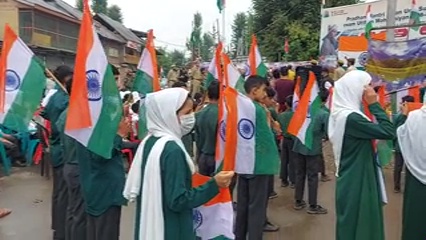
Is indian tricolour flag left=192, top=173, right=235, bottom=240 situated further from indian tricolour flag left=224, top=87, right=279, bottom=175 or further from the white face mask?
indian tricolour flag left=224, top=87, right=279, bottom=175

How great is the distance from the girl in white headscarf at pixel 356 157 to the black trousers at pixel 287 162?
11.4 feet

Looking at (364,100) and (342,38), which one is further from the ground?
(342,38)

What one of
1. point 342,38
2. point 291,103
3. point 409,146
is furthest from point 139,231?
point 342,38

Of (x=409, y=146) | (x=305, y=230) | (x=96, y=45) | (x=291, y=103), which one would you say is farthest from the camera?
(x=291, y=103)

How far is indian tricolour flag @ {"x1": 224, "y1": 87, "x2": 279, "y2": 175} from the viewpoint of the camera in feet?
14.2

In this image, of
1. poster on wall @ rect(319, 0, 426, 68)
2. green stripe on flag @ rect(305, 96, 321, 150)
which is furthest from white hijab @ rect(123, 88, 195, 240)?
poster on wall @ rect(319, 0, 426, 68)

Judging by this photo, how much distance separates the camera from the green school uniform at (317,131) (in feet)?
19.9

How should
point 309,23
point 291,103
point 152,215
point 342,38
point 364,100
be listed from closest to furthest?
point 152,215, point 364,100, point 291,103, point 342,38, point 309,23

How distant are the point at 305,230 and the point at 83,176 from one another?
289cm

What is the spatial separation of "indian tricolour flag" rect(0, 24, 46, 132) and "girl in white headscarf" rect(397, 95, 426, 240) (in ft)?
11.1

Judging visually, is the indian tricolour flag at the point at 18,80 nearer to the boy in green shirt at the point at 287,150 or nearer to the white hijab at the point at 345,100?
the white hijab at the point at 345,100

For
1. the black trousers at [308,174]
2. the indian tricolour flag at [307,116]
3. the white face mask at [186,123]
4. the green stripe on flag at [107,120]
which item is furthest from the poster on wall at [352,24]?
the white face mask at [186,123]

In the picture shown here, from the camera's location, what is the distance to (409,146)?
13.6 ft

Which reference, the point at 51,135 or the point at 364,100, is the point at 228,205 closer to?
the point at 364,100
